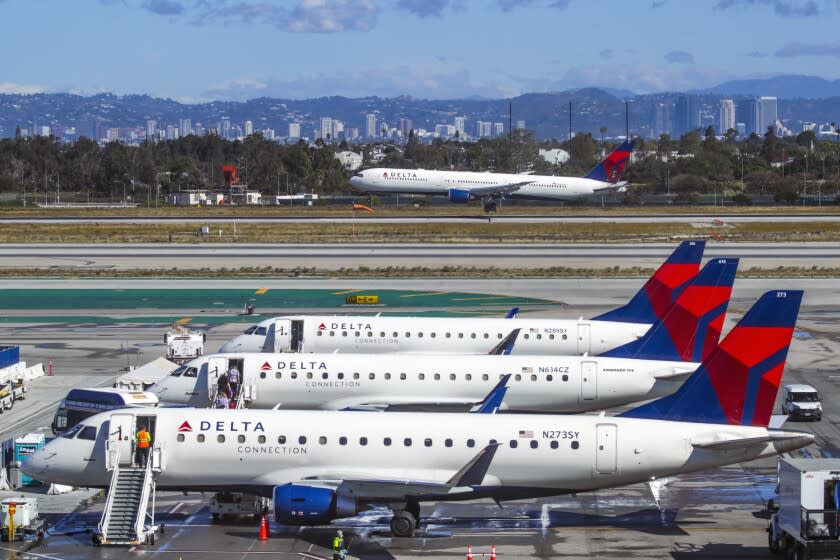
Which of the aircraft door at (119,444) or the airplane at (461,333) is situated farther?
the airplane at (461,333)

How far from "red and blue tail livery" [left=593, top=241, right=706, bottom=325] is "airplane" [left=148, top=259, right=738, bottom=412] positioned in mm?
7328

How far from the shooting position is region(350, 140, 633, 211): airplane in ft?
475

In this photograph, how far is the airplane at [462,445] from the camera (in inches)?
1155

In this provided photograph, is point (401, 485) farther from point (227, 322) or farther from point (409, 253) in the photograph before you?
point (409, 253)

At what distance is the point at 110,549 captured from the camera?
1123 inches

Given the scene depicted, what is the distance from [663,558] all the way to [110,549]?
13.8 metres

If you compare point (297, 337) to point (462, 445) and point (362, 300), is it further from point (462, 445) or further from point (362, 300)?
point (362, 300)

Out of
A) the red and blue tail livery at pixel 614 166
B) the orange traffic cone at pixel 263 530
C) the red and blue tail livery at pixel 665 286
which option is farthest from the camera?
the red and blue tail livery at pixel 614 166

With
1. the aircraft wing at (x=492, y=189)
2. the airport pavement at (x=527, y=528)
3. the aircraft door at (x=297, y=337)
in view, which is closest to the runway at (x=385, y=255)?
the aircraft wing at (x=492, y=189)

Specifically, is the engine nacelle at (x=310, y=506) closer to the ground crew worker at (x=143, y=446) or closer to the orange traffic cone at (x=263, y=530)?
the orange traffic cone at (x=263, y=530)

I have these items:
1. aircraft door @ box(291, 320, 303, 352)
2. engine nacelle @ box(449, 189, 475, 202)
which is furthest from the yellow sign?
engine nacelle @ box(449, 189, 475, 202)

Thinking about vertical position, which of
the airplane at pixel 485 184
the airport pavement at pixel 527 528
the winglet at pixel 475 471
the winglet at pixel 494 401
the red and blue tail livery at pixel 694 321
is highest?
the airplane at pixel 485 184

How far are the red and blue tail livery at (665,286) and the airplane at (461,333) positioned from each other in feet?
0.13

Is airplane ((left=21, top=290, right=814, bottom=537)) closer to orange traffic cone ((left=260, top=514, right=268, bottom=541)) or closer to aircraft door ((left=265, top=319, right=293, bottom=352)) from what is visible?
orange traffic cone ((left=260, top=514, right=268, bottom=541))
